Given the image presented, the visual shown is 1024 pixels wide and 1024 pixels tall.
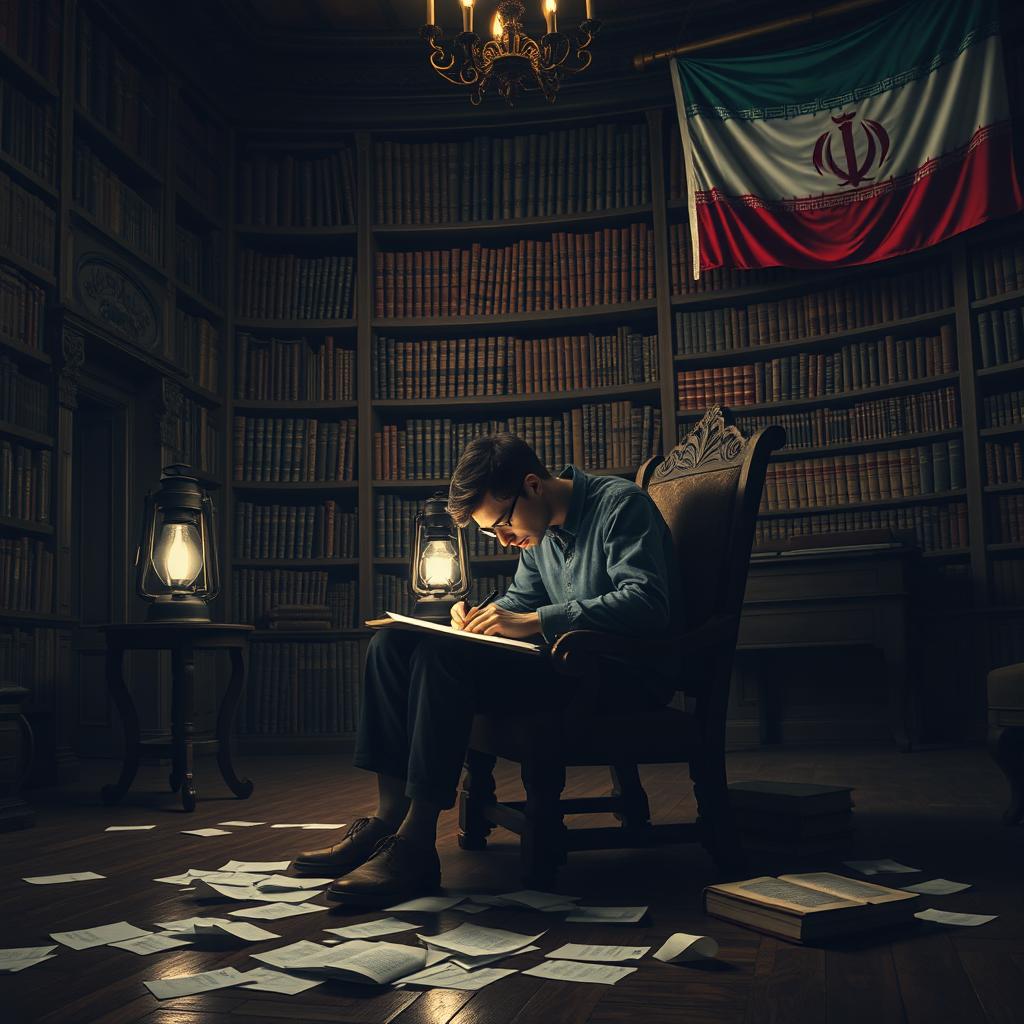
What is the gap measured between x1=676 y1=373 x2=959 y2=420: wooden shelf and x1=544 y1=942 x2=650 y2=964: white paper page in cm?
344

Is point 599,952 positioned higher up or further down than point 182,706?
further down

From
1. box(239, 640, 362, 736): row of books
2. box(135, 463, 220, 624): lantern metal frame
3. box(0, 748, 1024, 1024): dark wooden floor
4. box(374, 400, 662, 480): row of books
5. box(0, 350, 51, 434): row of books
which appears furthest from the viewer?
box(374, 400, 662, 480): row of books

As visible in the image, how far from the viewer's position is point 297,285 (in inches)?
214

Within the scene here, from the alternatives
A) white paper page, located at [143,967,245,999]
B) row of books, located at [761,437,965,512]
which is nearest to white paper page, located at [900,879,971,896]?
white paper page, located at [143,967,245,999]

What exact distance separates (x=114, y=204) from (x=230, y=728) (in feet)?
7.65

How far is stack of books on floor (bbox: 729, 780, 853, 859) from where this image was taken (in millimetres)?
2135

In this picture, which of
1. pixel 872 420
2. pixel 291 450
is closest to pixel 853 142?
pixel 872 420

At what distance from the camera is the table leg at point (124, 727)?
3314 millimetres

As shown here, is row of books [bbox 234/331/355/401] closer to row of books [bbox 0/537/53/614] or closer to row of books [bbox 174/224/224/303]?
row of books [bbox 174/224/224/303]

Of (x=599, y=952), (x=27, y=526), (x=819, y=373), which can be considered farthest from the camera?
(x=819, y=373)

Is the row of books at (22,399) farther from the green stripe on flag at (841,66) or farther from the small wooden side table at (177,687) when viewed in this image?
the green stripe on flag at (841,66)

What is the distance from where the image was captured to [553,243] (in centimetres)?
536

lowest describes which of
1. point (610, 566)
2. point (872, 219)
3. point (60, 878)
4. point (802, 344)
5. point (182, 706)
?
point (60, 878)

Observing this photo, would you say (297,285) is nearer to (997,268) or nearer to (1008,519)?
(997,268)
